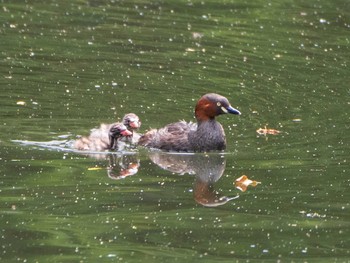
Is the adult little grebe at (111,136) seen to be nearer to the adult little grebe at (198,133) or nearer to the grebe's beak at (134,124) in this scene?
the grebe's beak at (134,124)

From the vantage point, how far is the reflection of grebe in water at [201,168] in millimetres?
10078

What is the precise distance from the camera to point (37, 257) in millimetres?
8312

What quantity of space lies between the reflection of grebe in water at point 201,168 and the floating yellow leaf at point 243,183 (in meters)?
0.22

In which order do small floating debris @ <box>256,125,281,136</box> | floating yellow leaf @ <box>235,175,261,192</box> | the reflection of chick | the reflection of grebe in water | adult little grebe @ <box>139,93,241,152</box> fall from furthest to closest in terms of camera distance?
small floating debris @ <box>256,125,281,136</box> → adult little grebe @ <box>139,93,241,152</box> → the reflection of chick → floating yellow leaf @ <box>235,175,261,192</box> → the reflection of grebe in water

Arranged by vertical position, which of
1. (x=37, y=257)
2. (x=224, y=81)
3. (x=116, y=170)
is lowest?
(x=37, y=257)

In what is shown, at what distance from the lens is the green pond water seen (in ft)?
29.1

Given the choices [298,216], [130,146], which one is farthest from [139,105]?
[298,216]

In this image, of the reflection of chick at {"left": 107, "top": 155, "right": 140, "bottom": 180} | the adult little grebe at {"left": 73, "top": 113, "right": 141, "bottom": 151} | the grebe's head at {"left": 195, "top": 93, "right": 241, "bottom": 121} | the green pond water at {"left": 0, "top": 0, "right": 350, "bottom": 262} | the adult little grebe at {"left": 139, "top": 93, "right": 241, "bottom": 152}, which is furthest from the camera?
the grebe's head at {"left": 195, "top": 93, "right": 241, "bottom": 121}

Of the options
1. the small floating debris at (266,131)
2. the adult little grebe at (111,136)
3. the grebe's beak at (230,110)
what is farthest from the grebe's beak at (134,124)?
the small floating debris at (266,131)

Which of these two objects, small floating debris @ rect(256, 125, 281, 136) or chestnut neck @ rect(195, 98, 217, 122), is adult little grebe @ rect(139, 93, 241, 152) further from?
small floating debris @ rect(256, 125, 281, 136)

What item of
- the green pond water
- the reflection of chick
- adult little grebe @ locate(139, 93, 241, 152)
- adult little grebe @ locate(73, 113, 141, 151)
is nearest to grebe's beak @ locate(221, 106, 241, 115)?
adult little grebe @ locate(139, 93, 241, 152)

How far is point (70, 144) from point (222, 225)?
3130mm

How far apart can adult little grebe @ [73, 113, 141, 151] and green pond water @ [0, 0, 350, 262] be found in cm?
21

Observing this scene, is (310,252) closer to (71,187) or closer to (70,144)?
(71,187)
